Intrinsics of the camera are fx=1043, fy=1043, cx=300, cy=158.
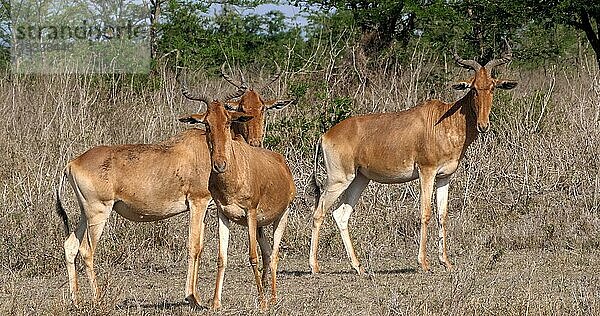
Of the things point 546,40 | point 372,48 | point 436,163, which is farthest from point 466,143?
point 546,40

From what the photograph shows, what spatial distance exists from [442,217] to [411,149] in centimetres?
90

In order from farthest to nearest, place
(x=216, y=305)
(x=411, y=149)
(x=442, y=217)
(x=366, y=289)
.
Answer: (x=411, y=149)
(x=442, y=217)
(x=366, y=289)
(x=216, y=305)

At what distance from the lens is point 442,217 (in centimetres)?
1254

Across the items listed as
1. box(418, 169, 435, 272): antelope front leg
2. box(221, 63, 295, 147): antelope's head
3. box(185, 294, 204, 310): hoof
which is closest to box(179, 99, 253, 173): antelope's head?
box(185, 294, 204, 310): hoof

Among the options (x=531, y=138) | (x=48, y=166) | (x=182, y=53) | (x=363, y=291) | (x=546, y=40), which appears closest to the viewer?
(x=363, y=291)

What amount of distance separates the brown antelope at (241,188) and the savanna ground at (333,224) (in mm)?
469

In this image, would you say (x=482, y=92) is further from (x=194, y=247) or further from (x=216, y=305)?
(x=216, y=305)

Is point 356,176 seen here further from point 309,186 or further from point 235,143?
point 235,143

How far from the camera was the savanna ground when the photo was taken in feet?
31.5

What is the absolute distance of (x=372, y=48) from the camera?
82.4ft

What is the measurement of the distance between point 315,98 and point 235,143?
7.97m

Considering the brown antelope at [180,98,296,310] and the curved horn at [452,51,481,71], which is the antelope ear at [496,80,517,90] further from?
the brown antelope at [180,98,296,310]

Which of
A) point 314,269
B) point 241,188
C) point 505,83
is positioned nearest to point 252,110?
point 314,269

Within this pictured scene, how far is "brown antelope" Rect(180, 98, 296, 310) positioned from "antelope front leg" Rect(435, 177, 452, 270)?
269cm
